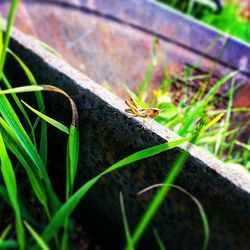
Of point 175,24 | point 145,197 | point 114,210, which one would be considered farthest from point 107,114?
point 175,24

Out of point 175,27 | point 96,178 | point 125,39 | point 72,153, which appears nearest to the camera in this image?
point 96,178

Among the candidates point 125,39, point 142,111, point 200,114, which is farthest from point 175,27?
point 142,111

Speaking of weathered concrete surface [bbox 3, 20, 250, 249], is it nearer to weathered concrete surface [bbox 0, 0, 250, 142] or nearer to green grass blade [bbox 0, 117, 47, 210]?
green grass blade [bbox 0, 117, 47, 210]

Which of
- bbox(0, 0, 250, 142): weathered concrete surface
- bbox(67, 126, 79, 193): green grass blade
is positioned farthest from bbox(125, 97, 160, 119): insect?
bbox(0, 0, 250, 142): weathered concrete surface

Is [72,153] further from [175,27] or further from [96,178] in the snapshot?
[175,27]

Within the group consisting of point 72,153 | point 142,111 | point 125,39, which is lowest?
point 125,39

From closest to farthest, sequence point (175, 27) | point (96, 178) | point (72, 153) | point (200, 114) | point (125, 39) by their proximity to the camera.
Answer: point (96, 178) → point (72, 153) → point (200, 114) → point (175, 27) → point (125, 39)

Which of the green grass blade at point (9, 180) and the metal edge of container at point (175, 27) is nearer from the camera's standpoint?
the green grass blade at point (9, 180)

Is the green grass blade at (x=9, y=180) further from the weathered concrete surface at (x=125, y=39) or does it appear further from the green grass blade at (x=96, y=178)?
the weathered concrete surface at (x=125, y=39)

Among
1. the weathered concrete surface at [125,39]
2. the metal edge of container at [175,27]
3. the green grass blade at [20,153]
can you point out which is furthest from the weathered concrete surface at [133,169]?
the metal edge of container at [175,27]
